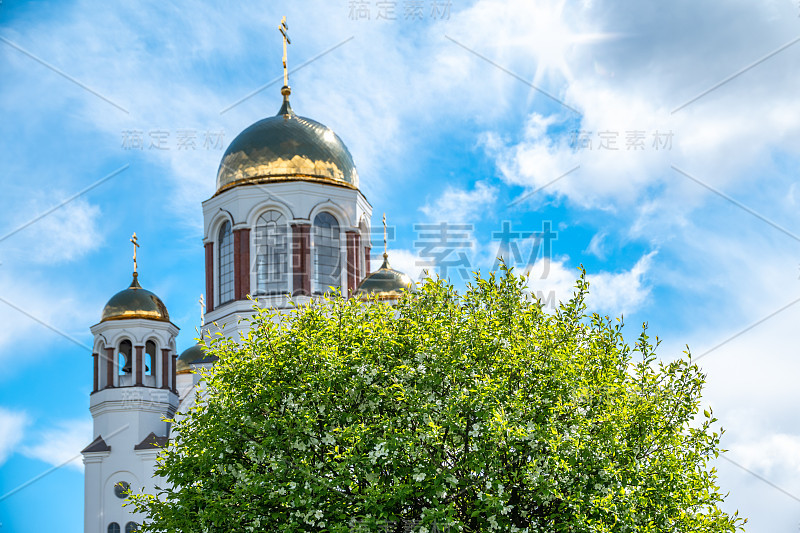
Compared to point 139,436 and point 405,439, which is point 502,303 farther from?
point 139,436

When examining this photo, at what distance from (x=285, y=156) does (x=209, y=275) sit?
175 inches

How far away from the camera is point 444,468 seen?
43.9 ft

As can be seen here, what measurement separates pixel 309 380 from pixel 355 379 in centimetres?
68

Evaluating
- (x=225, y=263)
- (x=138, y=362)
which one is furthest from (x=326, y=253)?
(x=138, y=362)

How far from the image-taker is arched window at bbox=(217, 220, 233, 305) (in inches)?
1189

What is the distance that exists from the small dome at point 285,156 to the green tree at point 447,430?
1493 cm

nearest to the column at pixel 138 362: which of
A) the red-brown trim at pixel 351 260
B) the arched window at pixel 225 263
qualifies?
the arched window at pixel 225 263

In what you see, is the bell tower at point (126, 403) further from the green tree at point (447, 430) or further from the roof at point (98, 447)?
the green tree at point (447, 430)

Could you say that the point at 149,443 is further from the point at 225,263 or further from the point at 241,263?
the point at 241,263

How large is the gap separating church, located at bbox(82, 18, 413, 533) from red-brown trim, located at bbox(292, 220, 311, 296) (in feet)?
0.10

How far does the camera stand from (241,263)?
1167 inches

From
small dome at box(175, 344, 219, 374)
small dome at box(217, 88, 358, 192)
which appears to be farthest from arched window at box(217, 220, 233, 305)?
small dome at box(175, 344, 219, 374)

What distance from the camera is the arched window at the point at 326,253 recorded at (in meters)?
29.8

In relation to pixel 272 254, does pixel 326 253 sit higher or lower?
higher
